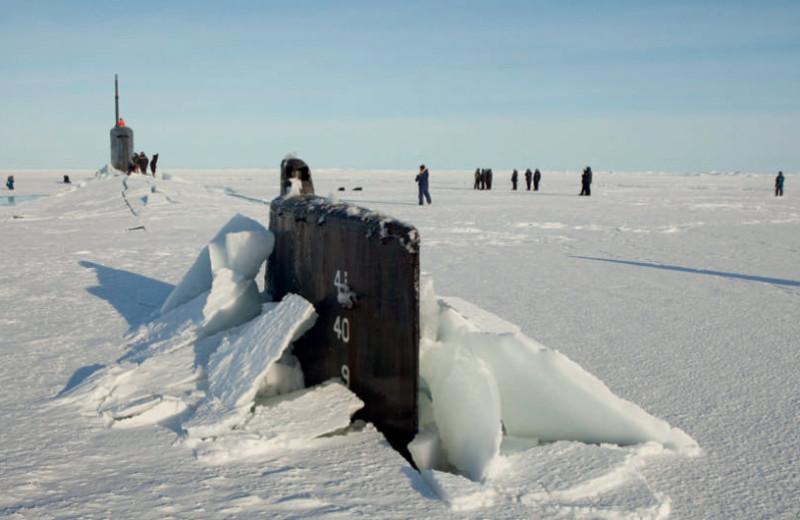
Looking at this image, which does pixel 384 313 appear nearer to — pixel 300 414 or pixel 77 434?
pixel 300 414

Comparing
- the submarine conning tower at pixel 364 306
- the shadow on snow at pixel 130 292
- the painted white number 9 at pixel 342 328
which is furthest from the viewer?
the shadow on snow at pixel 130 292

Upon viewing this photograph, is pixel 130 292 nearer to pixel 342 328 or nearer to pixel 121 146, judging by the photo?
pixel 342 328

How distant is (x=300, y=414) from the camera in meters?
3.20

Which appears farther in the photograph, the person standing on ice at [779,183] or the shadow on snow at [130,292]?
the person standing on ice at [779,183]

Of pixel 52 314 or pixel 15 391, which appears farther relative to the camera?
pixel 52 314

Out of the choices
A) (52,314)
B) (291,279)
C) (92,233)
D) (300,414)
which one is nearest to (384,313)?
(300,414)

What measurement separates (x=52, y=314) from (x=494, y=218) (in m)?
12.0

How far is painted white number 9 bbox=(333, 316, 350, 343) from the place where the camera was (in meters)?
3.35

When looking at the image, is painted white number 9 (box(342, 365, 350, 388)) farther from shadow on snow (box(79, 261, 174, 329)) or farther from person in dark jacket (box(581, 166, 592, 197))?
person in dark jacket (box(581, 166, 592, 197))

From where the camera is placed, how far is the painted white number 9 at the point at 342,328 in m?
3.35

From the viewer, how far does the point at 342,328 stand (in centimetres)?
340

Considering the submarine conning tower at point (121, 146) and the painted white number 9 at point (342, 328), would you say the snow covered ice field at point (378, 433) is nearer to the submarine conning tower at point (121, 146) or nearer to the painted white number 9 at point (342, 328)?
the painted white number 9 at point (342, 328)

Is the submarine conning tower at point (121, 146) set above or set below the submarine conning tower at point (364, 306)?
above

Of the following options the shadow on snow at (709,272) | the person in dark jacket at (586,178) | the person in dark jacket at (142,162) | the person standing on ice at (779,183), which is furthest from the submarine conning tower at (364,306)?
the person standing on ice at (779,183)
